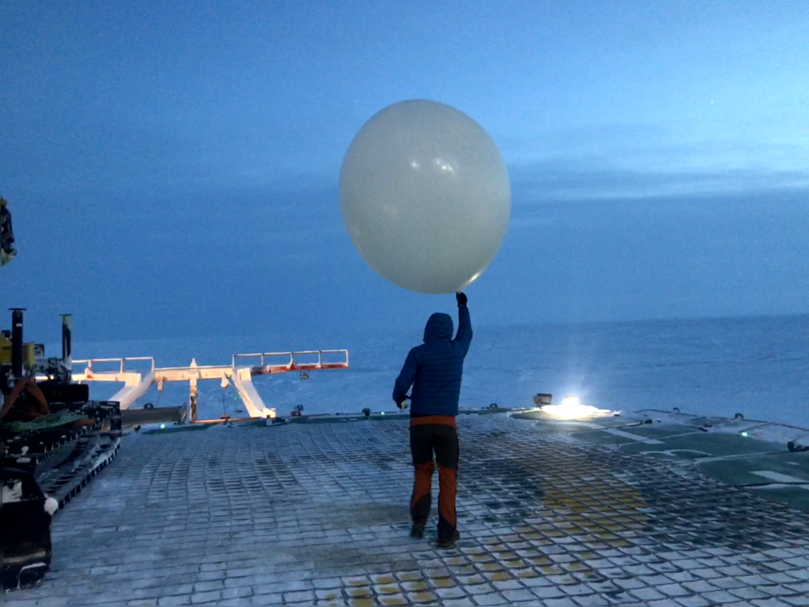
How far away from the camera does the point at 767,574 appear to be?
12.3 ft

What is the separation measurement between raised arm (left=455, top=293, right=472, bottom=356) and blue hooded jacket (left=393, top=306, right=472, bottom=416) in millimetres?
A: 104

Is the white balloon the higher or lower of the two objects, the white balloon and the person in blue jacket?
the higher

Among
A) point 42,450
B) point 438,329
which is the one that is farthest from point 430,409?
point 42,450

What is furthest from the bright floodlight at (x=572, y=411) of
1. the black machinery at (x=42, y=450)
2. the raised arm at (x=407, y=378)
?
the black machinery at (x=42, y=450)

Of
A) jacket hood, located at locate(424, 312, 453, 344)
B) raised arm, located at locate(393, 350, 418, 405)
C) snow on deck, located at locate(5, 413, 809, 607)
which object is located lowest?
snow on deck, located at locate(5, 413, 809, 607)

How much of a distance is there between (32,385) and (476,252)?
512 centimetres

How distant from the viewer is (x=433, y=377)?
4.46 m

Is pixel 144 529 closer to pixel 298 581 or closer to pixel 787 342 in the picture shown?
pixel 298 581

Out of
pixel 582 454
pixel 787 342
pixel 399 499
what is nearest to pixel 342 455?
pixel 399 499

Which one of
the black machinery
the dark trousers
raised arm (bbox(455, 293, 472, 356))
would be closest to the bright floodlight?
raised arm (bbox(455, 293, 472, 356))

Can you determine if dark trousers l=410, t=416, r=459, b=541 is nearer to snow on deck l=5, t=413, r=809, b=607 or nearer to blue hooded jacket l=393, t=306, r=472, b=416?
blue hooded jacket l=393, t=306, r=472, b=416

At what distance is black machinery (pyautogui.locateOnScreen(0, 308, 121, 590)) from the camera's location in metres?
3.77

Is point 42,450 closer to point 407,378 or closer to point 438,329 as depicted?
point 407,378

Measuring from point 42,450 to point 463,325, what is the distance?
400cm
